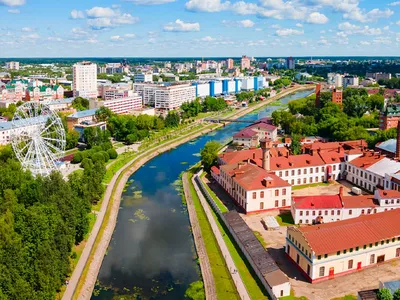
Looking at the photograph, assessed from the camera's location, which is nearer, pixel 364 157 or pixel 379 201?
pixel 379 201

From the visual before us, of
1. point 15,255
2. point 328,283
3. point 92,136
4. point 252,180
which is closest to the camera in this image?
point 15,255

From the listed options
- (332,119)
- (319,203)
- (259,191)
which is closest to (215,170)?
(259,191)

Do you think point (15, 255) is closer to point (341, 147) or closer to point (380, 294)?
point (380, 294)

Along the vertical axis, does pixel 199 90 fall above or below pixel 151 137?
above

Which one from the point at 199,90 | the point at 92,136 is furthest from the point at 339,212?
the point at 199,90

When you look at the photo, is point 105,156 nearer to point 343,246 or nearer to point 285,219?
point 285,219

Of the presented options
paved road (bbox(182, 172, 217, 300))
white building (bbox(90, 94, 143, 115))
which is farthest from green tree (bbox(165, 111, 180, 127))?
paved road (bbox(182, 172, 217, 300))

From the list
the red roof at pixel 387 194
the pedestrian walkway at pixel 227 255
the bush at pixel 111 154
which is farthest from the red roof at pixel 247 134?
the red roof at pixel 387 194

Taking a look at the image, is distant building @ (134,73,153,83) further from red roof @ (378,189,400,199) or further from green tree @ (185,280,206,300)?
green tree @ (185,280,206,300)
